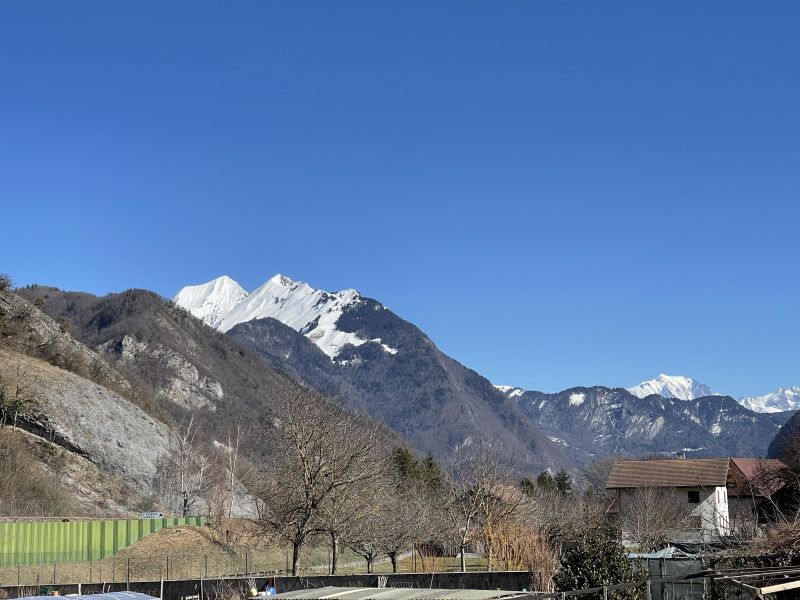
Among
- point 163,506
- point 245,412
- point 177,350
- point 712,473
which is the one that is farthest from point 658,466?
point 177,350

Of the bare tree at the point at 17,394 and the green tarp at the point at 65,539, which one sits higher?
the bare tree at the point at 17,394

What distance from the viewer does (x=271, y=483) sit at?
149 feet

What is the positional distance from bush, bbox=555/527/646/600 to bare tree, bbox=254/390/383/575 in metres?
14.3

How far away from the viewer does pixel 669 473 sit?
95.1 meters

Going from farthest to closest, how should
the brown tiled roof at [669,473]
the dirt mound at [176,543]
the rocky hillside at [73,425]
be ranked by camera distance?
1. the brown tiled roof at [669,473]
2. the rocky hillside at [73,425]
3. the dirt mound at [176,543]

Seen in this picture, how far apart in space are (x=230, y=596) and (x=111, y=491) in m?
48.0

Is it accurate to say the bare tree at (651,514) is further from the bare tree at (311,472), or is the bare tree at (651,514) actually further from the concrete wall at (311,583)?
the bare tree at (311,472)

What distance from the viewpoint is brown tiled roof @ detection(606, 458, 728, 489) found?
301 ft

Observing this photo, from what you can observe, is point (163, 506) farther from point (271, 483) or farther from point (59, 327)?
point (271, 483)

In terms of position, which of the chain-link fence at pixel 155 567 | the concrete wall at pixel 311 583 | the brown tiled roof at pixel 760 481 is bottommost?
the chain-link fence at pixel 155 567

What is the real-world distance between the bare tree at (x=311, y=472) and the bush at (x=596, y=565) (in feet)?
46.8

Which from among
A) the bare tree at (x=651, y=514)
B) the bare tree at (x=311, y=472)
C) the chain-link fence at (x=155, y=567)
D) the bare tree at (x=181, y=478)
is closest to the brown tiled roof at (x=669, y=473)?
the bare tree at (x=651, y=514)

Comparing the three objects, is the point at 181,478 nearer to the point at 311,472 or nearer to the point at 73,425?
the point at 73,425

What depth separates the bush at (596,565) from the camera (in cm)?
2550
